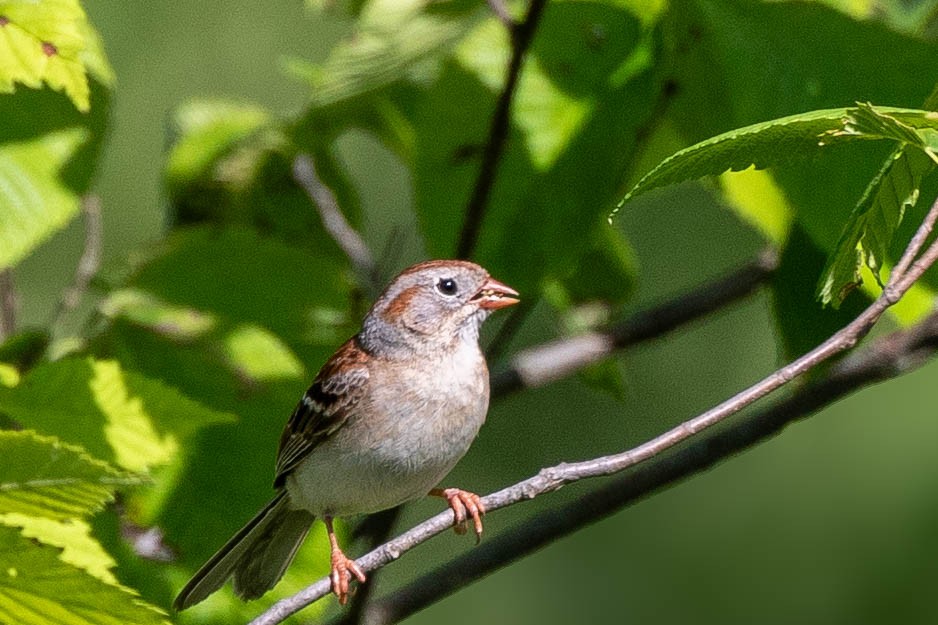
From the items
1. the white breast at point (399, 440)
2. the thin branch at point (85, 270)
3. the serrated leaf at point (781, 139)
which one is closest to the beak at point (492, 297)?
the white breast at point (399, 440)

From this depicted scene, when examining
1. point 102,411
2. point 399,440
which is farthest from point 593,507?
A: point 102,411

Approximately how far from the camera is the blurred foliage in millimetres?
1688

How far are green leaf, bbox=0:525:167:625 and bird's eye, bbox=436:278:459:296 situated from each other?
1.71 m

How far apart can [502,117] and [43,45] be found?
95cm

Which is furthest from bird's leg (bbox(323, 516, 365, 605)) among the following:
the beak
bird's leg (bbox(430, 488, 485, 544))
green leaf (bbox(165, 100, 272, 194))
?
green leaf (bbox(165, 100, 272, 194))

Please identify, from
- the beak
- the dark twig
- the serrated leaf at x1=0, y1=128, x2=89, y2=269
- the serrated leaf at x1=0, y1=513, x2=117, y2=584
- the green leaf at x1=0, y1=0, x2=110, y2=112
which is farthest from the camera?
the beak

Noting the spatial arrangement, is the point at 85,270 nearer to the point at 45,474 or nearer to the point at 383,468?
the point at 383,468

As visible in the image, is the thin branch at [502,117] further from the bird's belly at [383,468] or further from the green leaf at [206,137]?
the green leaf at [206,137]

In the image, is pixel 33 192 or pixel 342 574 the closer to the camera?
pixel 33 192

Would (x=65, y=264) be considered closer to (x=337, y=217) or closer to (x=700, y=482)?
(x=700, y=482)

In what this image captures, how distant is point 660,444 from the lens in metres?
1.86

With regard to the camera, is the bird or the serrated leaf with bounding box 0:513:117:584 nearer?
the serrated leaf with bounding box 0:513:117:584

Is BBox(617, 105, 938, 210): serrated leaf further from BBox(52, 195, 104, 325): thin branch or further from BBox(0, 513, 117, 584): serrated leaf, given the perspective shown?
BBox(52, 195, 104, 325): thin branch

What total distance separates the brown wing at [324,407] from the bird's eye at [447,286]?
0.25 meters
